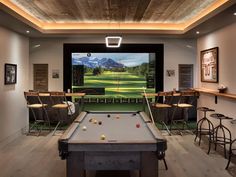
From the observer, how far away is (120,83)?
9.96 meters

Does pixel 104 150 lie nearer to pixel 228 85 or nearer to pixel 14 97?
pixel 228 85

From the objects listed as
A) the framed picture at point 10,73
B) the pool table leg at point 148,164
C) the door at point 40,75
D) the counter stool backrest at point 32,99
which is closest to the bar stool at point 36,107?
the counter stool backrest at point 32,99

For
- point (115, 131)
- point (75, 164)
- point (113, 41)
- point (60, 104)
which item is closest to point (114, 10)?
point (113, 41)

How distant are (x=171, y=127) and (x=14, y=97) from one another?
4.24 m

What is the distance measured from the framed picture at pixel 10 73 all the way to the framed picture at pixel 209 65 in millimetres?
4723

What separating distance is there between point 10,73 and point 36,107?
1.09 meters

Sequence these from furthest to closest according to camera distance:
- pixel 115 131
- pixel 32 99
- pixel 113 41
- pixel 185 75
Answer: pixel 185 75 < pixel 32 99 < pixel 113 41 < pixel 115 131

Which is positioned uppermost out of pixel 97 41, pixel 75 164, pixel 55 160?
pixel 97 41

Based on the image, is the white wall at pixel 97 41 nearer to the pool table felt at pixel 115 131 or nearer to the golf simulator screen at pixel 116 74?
the golf simulator screen at pixel 116 74

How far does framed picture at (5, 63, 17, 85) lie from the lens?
6374 millimetres

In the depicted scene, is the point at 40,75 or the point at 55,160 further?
the point at 40,75

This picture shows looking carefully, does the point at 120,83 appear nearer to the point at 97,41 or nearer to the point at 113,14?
the point at 97,41

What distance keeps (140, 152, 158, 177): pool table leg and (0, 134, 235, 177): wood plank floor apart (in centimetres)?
127

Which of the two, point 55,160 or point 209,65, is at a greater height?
point 209,65
